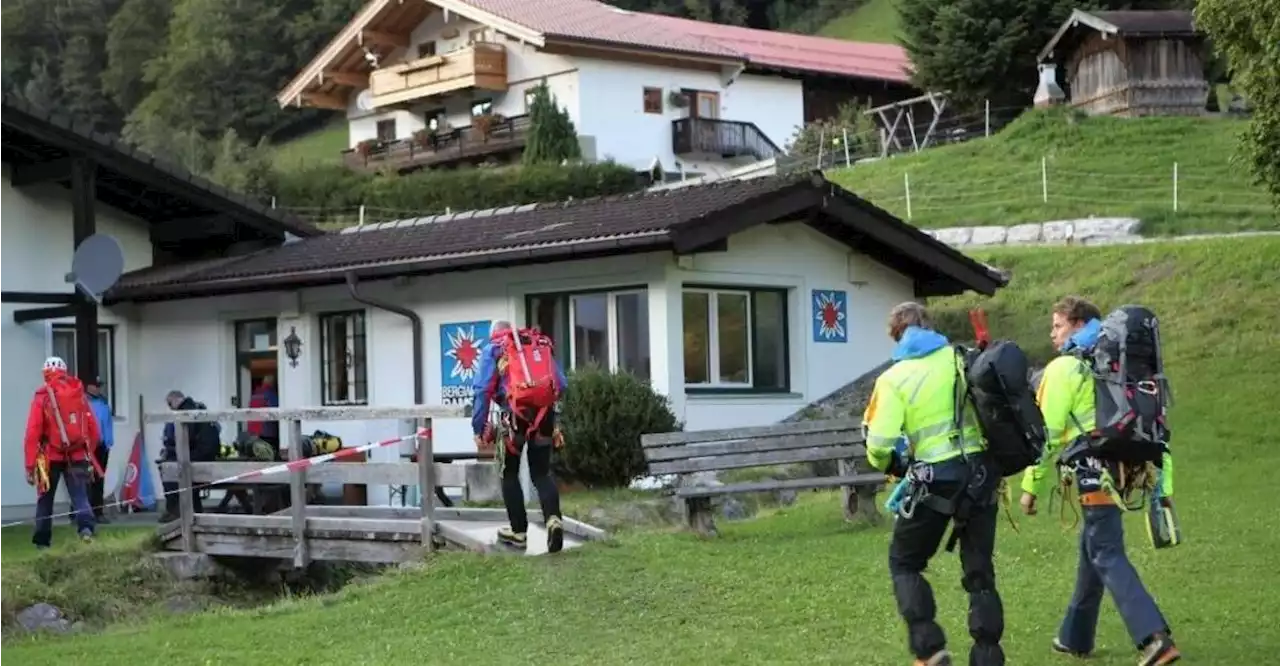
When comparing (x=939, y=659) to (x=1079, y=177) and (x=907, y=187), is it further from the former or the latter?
(x=907, y=187)

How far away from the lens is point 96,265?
64.1 ft

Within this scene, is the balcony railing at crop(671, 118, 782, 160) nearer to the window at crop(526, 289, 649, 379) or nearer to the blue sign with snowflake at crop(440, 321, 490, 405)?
the blue sign with snowflake at crop(440, 321, 490, 405)

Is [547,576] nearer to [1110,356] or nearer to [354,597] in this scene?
[354,597]

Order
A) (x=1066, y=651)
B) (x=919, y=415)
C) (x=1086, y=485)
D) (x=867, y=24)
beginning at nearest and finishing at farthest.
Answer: (x=919, y=415) < (x=1086, y=485) < (x=1066, y=651) < (x=867, y=24)

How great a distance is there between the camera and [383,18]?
51.3 meters

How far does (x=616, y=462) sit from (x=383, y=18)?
36.5 metres

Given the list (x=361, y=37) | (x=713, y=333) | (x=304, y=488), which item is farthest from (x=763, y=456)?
(x=361, y=37)

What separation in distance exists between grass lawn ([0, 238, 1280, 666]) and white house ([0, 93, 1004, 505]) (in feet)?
11.4

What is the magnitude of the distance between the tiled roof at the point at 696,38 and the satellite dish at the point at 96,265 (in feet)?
88.7

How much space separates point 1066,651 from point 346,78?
47.0 meters

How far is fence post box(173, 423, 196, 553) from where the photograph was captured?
15391 mm

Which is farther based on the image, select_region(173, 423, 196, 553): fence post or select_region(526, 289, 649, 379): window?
select_region(526, 289, 649, 379): window

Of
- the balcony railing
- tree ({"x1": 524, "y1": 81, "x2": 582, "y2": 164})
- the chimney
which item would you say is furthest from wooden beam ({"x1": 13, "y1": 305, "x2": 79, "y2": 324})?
the balcony railing

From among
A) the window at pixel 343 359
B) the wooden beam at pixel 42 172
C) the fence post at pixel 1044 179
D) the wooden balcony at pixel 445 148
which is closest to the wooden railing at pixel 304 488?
the window at pixel 343 359
